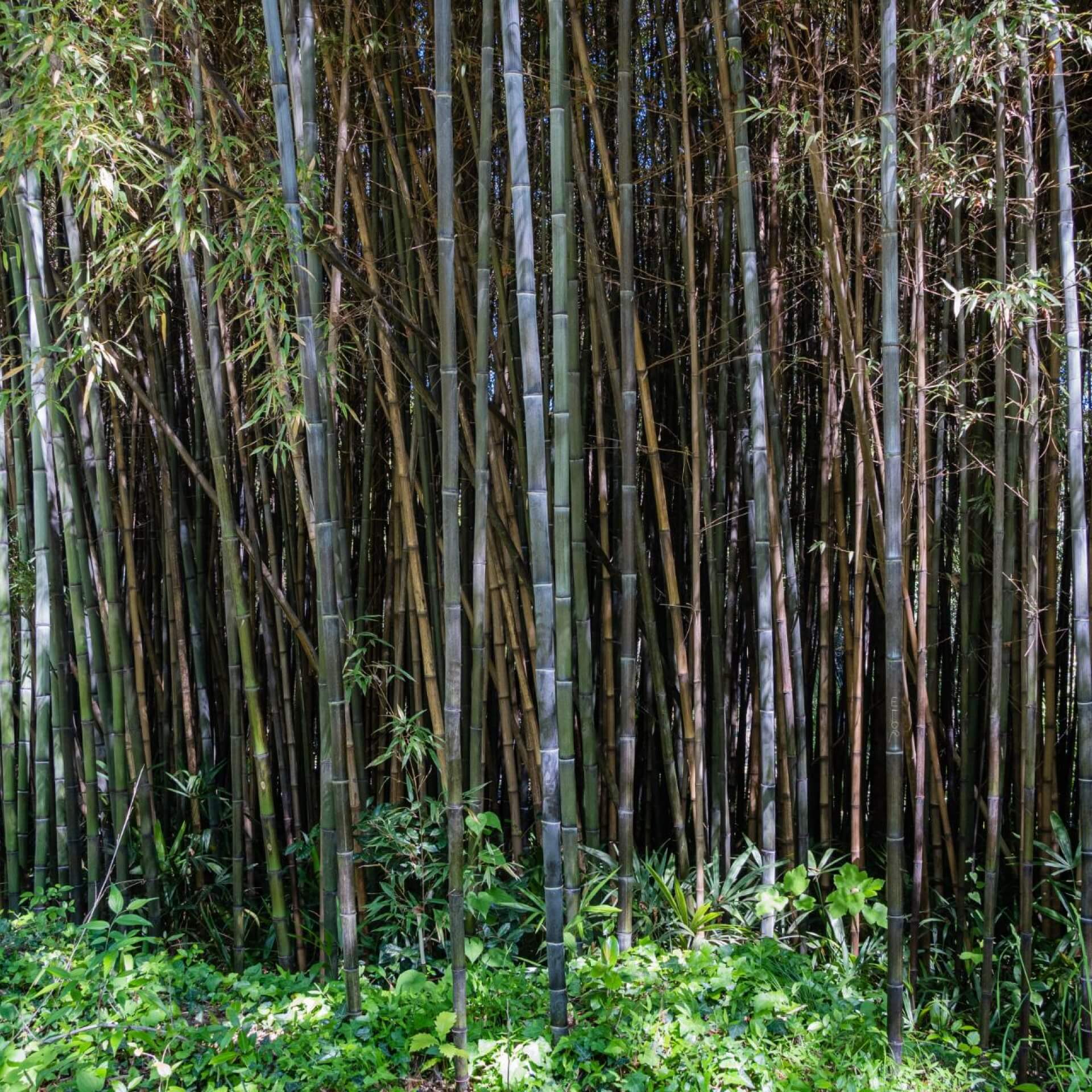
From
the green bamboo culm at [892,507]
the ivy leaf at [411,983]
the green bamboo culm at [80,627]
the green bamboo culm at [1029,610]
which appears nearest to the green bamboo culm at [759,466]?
the green bamboo culm at [892,507]

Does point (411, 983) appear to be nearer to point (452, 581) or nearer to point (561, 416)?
point (452, 581)

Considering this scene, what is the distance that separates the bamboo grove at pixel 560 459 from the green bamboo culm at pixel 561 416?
1cm

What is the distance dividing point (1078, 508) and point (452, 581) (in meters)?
1.45

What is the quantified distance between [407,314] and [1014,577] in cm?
180

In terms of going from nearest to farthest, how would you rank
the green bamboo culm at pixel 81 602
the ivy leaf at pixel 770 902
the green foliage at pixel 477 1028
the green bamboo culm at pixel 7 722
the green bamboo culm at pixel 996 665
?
1. the green foliage at pixel 477 1028
2. the green bamboo culm at pixel 996 665
3. the ivy leaf at pixel 770 902
4. the green bamboo culm at pixel 81 602
5. the green bamboo culm at pixel 7 722

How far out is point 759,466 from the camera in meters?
2.33

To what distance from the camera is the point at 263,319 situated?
2191 millimetres

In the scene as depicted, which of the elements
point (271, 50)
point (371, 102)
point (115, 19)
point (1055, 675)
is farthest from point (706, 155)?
point (1055, 675)

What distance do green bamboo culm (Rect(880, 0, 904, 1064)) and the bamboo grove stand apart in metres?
0.01

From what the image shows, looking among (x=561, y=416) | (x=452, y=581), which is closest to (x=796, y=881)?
(x=452, y=581)

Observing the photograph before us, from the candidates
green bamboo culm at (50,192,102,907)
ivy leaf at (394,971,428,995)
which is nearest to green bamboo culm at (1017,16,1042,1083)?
ivy leaf at (394,971,428,995)

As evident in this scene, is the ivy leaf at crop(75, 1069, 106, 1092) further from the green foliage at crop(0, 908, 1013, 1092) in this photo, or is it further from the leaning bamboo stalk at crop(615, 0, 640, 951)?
the leaning bamboo stalk at crop(615, 0, 640, 951)

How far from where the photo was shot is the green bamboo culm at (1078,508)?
209 cm

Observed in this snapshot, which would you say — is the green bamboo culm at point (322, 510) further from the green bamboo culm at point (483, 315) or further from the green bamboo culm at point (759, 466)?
the green bamboo culm at point (759, 466)
